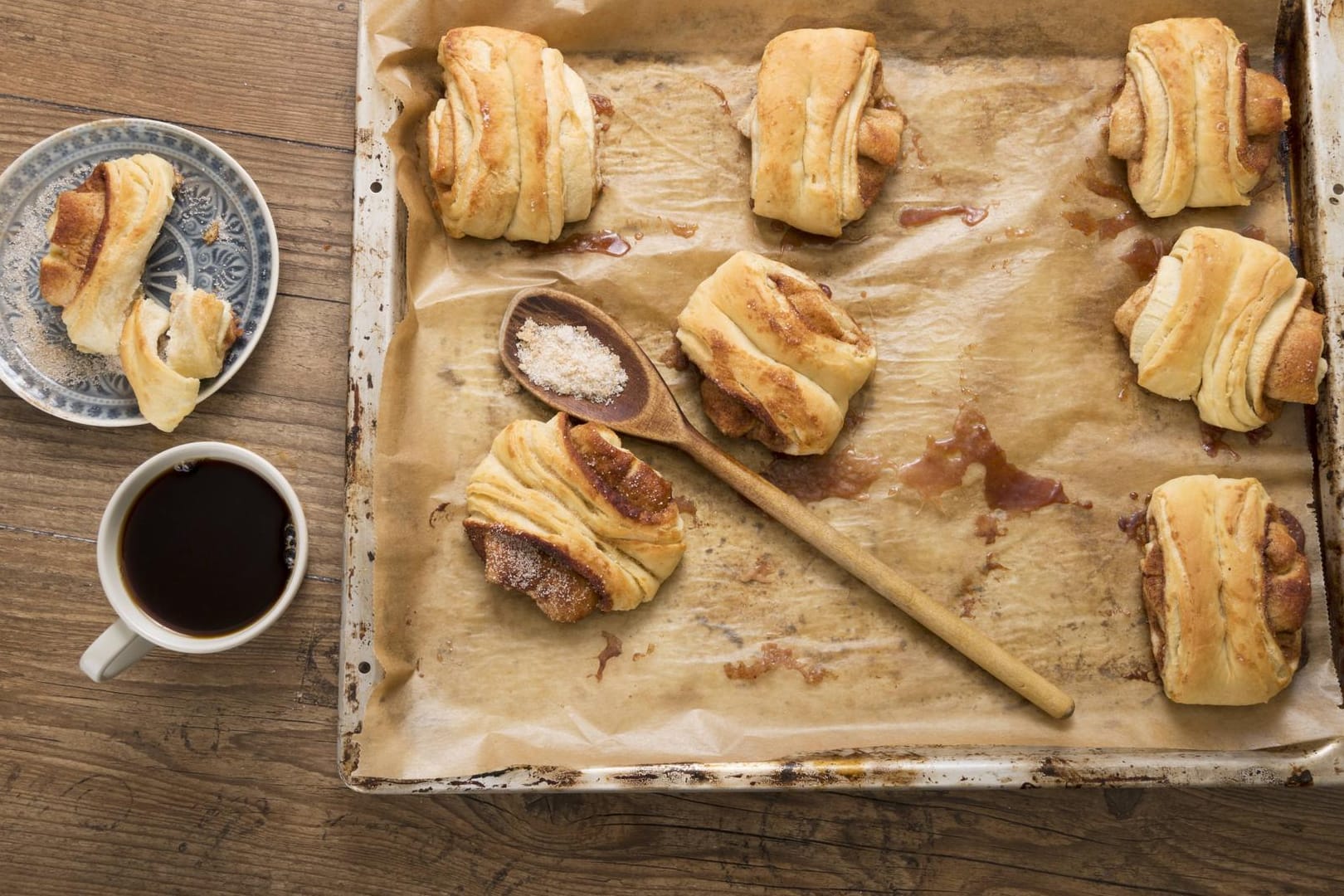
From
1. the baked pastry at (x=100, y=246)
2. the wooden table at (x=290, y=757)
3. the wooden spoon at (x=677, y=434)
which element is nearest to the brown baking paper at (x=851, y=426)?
the wooden spoon at (x=677, y=434)

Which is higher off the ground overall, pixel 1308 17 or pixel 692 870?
pixel 1308 17

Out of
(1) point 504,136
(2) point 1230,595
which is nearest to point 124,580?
(1) point 504,136

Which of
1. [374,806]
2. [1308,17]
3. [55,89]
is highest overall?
[1308,17]

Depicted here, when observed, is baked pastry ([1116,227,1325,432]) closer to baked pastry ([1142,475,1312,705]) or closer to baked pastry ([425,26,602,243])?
baked pastry ([1142,475,1312,705])

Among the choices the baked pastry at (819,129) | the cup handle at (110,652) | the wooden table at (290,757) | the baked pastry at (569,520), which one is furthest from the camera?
the wooden table at (290,757)

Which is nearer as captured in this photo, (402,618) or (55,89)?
(402,618)

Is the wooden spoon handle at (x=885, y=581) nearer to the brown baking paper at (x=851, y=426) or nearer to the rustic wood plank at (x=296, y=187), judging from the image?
the brown baking paper at (x=851, y=426)

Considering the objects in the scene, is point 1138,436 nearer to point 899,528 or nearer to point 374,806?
point 899,528

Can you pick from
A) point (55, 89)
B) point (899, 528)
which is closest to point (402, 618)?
point (899, 528)
